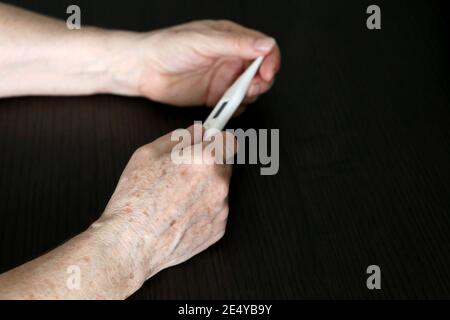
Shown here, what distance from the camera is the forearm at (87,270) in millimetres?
694

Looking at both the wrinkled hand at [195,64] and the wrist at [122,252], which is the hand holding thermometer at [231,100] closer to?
the wrinkled hand at [195,64]

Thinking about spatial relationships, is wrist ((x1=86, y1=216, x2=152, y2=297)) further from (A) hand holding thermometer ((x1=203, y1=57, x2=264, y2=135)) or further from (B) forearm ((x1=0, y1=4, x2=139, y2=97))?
(B) forearm ((x1=0, y1=4, x2=139, y2=97))

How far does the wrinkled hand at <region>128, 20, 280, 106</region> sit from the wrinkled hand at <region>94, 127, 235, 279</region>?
0.18m

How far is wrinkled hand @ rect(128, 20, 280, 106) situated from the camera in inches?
37.4

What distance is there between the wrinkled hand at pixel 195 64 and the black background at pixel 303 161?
29 millimetres

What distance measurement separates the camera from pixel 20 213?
33.3 inches

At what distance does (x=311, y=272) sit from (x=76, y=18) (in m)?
0.61

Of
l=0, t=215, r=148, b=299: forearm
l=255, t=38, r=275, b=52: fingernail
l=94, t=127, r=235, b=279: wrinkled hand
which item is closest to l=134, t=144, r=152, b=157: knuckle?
l=94, t=127, r=235, b=279: wrinkled hand

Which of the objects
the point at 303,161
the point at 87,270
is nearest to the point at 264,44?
the point at 303,161

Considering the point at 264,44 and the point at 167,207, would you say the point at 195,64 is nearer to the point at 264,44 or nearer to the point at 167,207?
the point at 264,44

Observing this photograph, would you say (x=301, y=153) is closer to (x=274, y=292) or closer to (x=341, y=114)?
(x=341, y=114)

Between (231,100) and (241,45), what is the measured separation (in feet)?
0.27

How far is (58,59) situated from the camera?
0.99 metres
